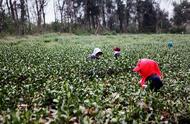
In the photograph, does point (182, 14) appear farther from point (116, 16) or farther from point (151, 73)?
point (151, 73)

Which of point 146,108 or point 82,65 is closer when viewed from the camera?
point 146,108

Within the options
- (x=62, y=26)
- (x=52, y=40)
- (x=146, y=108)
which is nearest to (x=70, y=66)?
(x=146, y=108)

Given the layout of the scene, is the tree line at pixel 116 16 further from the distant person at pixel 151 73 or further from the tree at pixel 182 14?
the distant person at pixel 151 73

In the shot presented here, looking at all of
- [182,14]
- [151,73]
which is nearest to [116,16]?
[182,14]

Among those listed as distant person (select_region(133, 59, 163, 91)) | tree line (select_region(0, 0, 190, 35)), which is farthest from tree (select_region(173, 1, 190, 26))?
distant person (select_region(133, 59, 163, 91))

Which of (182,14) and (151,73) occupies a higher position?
(182,14)

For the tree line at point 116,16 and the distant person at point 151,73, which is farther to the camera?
the tree line at point 116,16

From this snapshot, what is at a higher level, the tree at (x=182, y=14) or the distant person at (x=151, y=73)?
the tree at (x=182, y=14)

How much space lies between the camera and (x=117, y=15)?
86375 mm

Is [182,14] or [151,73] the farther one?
[182,14]

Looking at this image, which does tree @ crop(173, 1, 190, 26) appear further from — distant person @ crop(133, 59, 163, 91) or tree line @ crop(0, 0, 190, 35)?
distant person @ crop(133, 59, 163, 91)

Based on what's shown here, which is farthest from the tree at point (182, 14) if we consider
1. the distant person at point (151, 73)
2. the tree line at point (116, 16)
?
the distant person at point (151, 73)

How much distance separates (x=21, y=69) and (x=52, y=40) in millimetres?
26522

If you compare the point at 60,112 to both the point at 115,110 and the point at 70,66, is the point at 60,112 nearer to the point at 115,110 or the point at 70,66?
the point at 115,110
